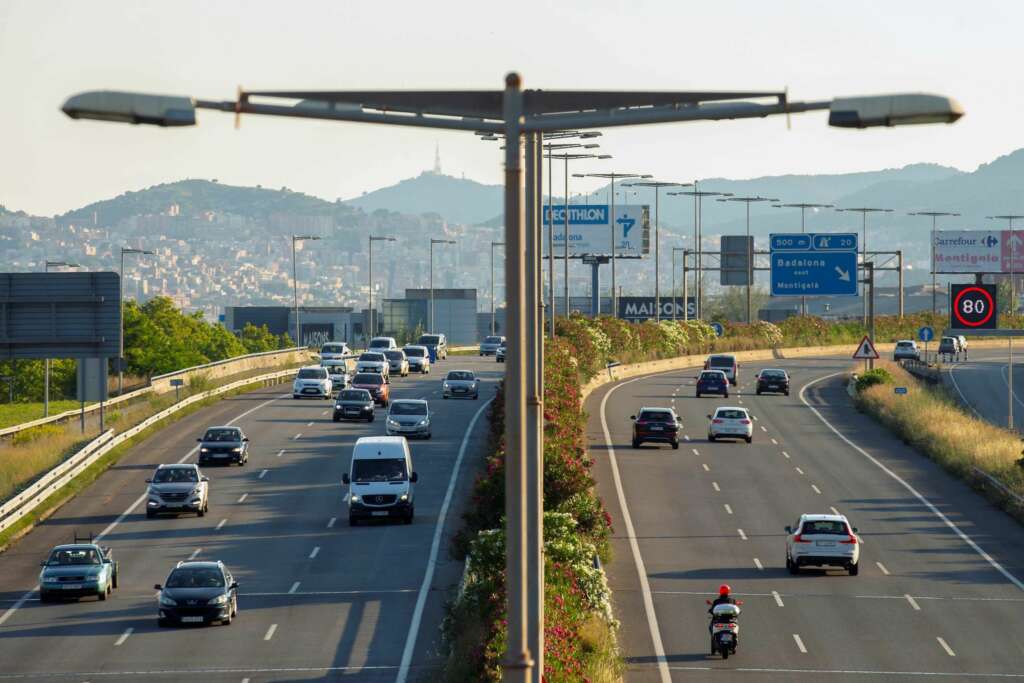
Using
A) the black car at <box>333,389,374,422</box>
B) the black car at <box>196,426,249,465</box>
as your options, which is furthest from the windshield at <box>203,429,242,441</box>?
the black car at <box>333,389,374,422</box>

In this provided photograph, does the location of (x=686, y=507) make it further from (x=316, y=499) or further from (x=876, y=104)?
(x=876, y=104)

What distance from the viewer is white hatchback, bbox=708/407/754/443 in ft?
220

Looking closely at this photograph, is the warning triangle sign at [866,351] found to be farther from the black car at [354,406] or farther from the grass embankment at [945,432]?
the black car at [354,406]

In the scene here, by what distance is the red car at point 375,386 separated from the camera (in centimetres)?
7994

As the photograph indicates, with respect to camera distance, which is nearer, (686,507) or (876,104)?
(876,104)

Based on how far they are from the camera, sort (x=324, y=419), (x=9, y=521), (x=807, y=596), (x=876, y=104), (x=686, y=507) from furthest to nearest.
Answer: (x=324, y=419)
(x=686, y=507)
(x=9, y=521)
(x=807, y=596)
(x=876, y=104)

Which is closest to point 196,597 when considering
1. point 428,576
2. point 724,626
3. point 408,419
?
point 428,576

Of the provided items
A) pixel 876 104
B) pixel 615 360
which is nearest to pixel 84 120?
pixel 876 104

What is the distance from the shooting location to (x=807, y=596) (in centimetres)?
3872

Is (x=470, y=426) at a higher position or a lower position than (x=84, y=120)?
lower

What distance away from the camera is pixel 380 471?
47875 mm

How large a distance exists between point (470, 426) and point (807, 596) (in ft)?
115

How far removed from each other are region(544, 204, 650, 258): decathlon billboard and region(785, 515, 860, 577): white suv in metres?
95.7

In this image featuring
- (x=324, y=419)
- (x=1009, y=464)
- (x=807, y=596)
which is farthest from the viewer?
(x=324, y=419)
